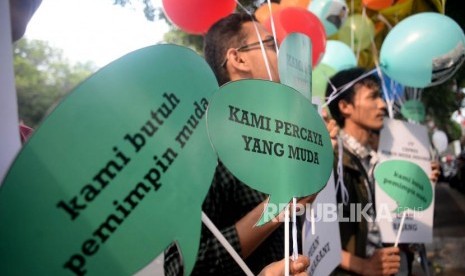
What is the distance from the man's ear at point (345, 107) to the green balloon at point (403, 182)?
481 millimetres

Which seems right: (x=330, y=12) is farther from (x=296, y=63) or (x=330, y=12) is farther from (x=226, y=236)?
(x=226, y=236)

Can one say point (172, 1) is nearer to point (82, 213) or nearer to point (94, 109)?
point (94, 109)

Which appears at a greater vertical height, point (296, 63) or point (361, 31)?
point (296, 63)

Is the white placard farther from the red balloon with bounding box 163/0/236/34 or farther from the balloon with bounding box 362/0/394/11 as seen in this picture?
the red balloon with bounding box 163/0/236/34

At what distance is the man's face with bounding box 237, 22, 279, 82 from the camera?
1227mm

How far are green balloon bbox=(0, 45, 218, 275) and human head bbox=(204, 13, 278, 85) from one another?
421mm

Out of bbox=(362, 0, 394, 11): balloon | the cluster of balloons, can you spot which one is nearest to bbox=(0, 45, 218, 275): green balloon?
the cluster of balloons

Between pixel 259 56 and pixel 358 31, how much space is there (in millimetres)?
1998

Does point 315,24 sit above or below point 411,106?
above

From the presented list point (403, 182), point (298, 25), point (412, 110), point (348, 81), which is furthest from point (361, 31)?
point (298, 25)

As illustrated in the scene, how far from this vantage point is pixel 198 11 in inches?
59.4

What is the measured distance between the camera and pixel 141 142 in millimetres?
708

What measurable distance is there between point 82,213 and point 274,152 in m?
0.47

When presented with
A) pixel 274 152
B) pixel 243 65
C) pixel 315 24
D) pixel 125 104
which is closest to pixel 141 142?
pixel 125 104
